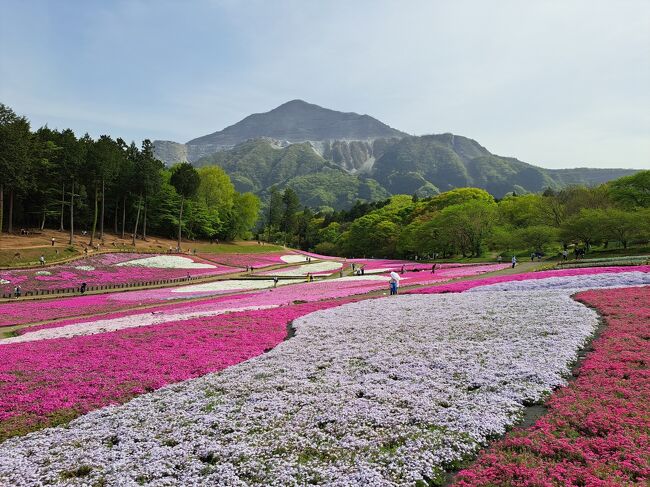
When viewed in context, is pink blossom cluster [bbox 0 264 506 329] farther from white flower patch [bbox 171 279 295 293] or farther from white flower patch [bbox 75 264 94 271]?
white flower patch [bbox 75 264 94 271]

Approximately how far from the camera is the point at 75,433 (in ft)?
35.1

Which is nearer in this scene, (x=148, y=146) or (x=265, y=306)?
(x=265, y=306)

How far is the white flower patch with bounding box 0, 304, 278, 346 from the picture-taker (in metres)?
23.3

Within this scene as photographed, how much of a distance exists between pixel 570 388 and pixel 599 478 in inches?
188

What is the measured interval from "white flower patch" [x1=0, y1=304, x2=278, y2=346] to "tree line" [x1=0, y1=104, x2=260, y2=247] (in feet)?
140

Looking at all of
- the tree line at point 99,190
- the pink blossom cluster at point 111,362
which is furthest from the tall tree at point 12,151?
the pink blossom cluster at point 111,362

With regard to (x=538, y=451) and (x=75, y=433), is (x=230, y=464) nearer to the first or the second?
(x=75, y=433)

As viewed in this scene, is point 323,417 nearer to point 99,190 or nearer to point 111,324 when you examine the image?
point 111,324

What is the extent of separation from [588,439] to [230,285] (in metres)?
43.9

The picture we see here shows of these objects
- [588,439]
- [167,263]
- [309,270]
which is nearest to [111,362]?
[588,439]

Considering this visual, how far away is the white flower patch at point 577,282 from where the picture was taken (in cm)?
2914

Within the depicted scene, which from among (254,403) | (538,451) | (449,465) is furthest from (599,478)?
(254,403)

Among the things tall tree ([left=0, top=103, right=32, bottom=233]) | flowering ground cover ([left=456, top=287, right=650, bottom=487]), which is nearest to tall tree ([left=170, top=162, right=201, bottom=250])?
tall tree ([left=0, top=103, right=32, bottom=233])

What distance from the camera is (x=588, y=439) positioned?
28.8ft
